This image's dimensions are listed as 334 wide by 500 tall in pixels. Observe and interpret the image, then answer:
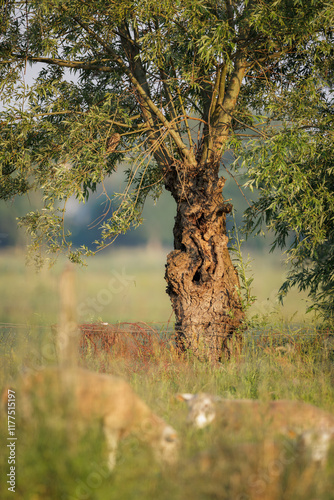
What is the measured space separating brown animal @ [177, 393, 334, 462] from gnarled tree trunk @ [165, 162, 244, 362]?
458 cm

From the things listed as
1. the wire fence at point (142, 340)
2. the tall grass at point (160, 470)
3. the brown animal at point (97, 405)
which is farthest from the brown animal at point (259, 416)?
the wire fence at point (142, 340)

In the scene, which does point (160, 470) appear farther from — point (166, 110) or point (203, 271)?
A: point (166, 110)

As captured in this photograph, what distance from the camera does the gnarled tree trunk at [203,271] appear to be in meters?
9.30

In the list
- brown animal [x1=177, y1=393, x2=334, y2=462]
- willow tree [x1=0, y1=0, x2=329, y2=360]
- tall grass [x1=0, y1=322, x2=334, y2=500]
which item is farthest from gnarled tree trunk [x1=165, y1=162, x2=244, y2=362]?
tall grass [x1=0, y1=322, x2=334, y2=500]

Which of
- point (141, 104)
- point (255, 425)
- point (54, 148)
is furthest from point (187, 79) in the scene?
point (255, 425)

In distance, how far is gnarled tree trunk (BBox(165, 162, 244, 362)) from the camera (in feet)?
30.5

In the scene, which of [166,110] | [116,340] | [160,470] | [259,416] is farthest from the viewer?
[166,110]

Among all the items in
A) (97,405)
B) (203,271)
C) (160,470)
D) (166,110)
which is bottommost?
(160,470)

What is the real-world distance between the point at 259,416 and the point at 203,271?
5316mm

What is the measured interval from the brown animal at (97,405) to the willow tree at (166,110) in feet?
16.0

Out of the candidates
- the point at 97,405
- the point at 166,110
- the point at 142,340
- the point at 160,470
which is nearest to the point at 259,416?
the point at 160,470

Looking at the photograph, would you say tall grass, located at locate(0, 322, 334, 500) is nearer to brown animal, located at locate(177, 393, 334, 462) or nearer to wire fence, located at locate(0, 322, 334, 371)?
brown animal, located at locate(177, 393, 334, 462)

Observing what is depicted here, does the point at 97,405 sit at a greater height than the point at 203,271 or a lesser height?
lesser

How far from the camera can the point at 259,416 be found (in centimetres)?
429
